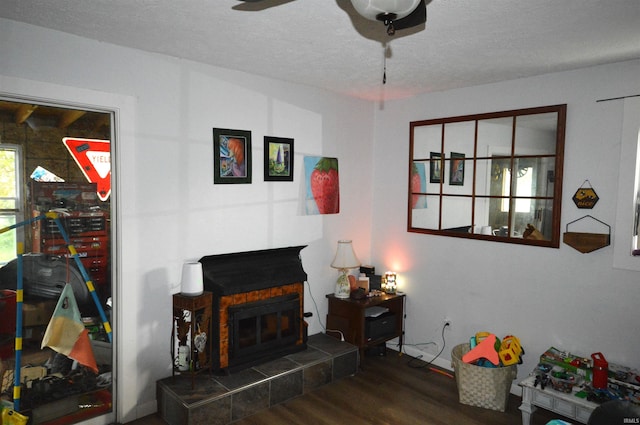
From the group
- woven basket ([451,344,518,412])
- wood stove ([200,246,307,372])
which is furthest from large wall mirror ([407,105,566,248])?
wood stove ([200,246,307,372])

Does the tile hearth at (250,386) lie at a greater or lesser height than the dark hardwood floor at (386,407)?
greater

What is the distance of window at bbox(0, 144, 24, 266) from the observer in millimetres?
2532

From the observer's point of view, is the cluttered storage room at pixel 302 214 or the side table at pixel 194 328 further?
the side table at pixel 194 328

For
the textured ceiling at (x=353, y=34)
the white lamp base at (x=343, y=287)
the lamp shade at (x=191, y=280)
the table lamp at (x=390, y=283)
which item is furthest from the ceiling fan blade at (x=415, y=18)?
the table lamp at (x=390, y=283)

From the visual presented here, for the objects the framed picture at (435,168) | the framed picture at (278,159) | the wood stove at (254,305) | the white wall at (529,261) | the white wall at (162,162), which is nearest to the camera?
the white wall at (162,162)

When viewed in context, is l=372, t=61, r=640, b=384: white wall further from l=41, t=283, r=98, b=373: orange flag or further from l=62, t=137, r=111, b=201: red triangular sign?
l=41, t=283, r=98, b=373: orange flag

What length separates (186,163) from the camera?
3164mm

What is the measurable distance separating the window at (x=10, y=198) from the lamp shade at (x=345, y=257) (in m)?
2.47

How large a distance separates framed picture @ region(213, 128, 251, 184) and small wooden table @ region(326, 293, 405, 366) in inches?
57.5

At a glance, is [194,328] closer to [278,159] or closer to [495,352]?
[278,159]

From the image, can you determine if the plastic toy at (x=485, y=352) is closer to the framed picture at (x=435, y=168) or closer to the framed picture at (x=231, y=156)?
the framed picture at (x=435, y=168)

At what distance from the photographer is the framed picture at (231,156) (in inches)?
131

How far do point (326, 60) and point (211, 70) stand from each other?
2.90 ft

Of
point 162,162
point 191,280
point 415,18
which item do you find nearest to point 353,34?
point 415,18
